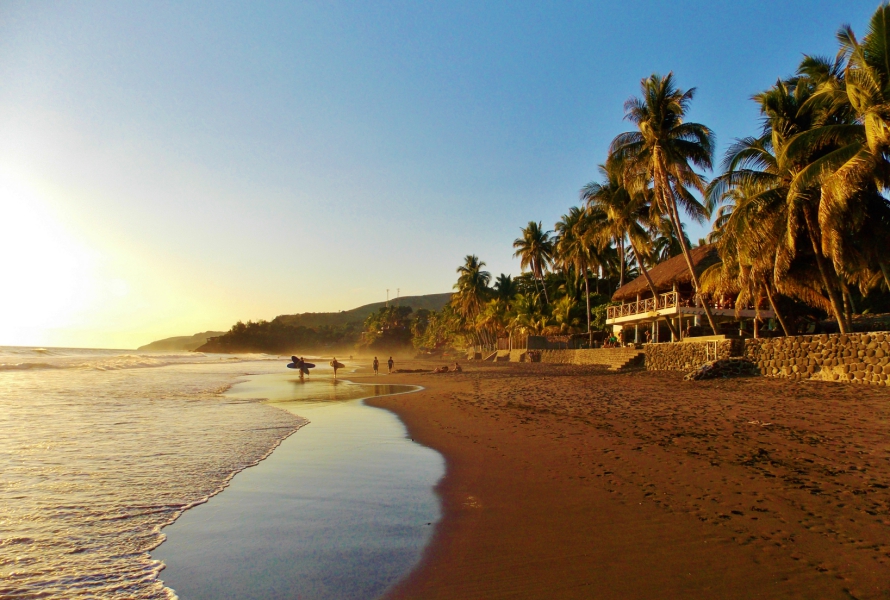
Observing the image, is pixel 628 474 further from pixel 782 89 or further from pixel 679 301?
pixel 679 301

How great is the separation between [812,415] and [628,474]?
5671mm

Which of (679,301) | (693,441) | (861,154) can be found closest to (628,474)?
(693,441)

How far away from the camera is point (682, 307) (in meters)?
27.3

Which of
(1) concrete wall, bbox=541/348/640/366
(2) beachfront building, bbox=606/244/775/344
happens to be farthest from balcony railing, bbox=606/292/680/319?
(1) concrete wall, bbox=541/348/640/366

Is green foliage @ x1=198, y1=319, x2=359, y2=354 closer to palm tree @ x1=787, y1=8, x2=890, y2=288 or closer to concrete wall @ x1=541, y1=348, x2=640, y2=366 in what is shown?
concrete wall @ x1=541, y1=348, x2=640, y2=366

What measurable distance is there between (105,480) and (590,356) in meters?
28.8

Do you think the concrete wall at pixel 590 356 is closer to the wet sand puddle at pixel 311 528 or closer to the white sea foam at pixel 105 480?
the white sea foam at pixel 105 480

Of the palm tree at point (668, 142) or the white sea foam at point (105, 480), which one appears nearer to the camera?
the white sea foam at point (105, 480)

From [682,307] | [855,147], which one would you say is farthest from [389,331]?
[855,147]

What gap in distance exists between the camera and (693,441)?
789cm

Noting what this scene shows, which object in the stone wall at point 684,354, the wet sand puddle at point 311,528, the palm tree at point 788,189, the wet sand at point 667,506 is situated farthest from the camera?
the stone wall at point 684,354

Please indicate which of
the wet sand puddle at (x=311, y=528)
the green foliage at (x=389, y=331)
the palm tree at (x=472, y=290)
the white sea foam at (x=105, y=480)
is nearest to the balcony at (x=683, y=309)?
the white sea foam at (x=105, y=480)

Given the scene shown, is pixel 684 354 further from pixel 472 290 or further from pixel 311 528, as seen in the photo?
pixel 472 290

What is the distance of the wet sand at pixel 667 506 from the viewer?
11.8 feet
